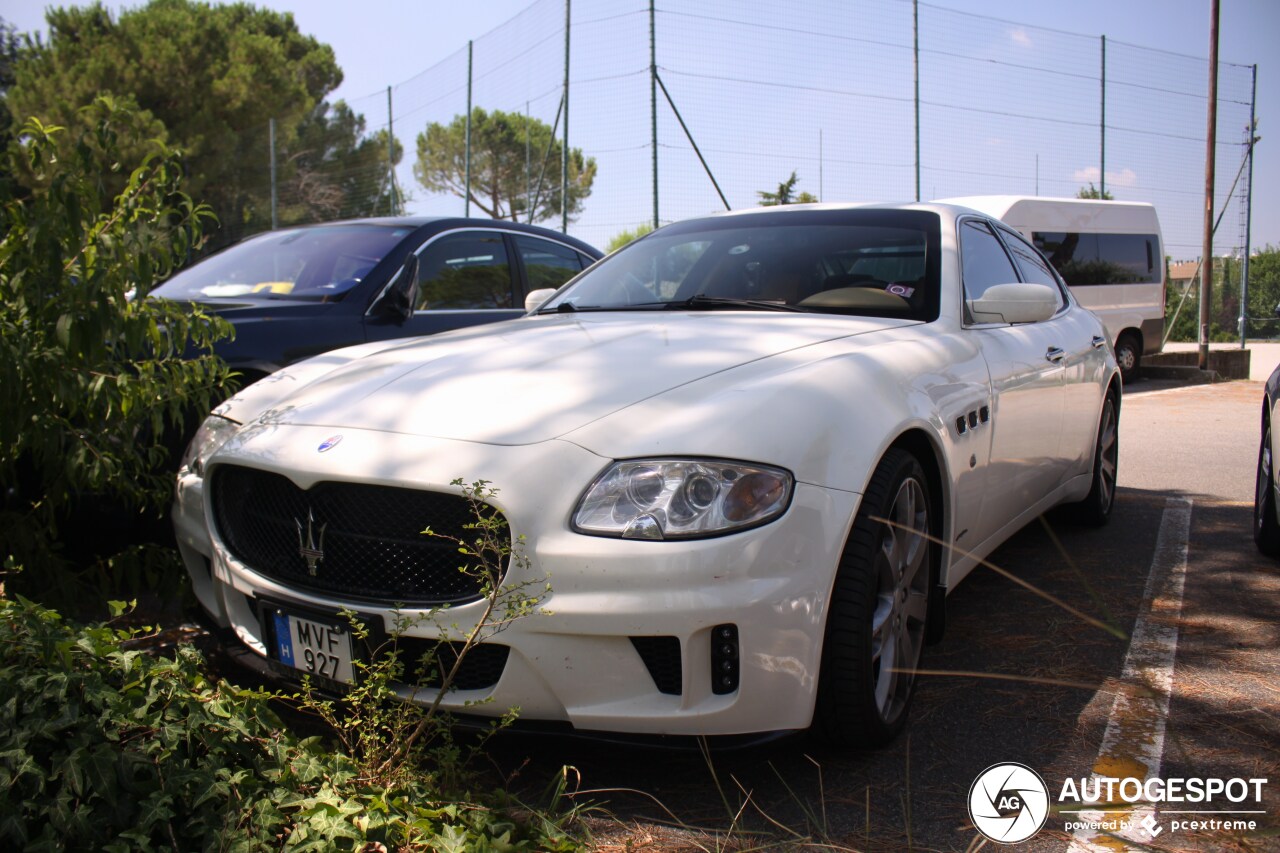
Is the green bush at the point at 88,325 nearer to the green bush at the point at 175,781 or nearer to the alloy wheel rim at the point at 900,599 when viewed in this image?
the green bush at the point at 175,781

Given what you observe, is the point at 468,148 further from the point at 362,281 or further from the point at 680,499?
the point at 680,499

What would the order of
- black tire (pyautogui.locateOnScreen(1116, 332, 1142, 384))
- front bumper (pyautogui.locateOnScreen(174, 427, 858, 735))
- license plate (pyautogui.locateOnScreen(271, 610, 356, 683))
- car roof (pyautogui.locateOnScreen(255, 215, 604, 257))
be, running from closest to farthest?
front bumper (pyautogui.locateOnScreen(174, 427, 858, 735)) → license plate (pyautogui.locateOnScreen(271, 610, 356, 683)) → car roof (pyautogui.locateOnScreen(255, 215, 604, 257)) → black tire (pyautogui.locateOnScreen(1116, 332, 1142, 384))

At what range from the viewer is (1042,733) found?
2561mm

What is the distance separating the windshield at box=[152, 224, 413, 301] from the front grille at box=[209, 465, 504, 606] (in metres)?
2.38

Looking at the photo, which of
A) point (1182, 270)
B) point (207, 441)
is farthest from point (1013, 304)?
point (1182, 270)

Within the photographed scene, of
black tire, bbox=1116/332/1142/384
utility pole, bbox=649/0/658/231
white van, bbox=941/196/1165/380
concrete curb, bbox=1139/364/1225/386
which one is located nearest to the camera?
utility pole, bbox=649/0/658/231

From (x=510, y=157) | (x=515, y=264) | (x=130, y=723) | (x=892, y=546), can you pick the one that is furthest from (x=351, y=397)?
(x=510, y=157)

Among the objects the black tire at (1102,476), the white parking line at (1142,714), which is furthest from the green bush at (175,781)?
the black tire at (1102,476)

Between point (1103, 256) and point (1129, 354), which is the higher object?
point (1103, 256)

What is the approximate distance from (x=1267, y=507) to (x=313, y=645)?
12.6 ft

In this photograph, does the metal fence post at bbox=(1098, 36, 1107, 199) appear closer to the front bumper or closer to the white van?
the white van

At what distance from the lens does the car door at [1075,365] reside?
4.09 metres

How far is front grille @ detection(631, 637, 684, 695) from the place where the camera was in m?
2.04

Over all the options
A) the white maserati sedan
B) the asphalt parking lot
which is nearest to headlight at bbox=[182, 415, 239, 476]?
the white maserati sedan
